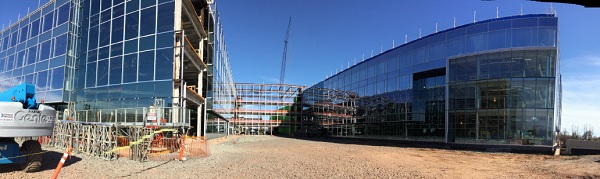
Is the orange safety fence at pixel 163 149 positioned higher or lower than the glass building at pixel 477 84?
lower

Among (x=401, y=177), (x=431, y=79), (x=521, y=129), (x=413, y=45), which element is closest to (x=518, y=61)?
(x=521, y=129)

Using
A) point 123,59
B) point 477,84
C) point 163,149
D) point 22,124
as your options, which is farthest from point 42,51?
point 477,84

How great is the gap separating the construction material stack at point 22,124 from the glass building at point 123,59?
6.27m

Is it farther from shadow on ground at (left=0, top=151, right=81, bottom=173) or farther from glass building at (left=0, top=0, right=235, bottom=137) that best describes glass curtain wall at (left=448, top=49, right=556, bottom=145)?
shadow on ground at (left=0, top=151, right=81, bottom=173)

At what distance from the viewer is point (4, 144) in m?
11.0

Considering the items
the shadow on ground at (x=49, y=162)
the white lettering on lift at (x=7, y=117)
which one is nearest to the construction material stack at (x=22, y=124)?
the white lettering on lift at (x=7, y=117)

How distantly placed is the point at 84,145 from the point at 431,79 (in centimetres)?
3698

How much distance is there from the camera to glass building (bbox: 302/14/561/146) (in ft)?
110

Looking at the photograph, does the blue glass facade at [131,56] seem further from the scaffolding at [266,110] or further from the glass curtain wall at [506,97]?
the scaffolding at [266,110]

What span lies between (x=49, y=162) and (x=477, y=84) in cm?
3494

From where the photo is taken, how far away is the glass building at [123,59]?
24578 mm

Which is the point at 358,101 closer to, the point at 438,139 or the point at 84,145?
the point at 438,139

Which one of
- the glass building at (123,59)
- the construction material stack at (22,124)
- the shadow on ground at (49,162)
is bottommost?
the shadow on ground at (49,162)

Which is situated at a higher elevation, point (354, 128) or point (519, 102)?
point (519, 102)
